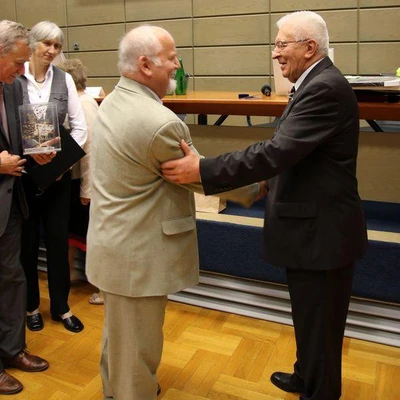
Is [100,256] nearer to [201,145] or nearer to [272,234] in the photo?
[272,234]

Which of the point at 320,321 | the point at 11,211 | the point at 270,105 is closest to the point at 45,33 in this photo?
the point at 11,211

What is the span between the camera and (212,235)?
2824mm

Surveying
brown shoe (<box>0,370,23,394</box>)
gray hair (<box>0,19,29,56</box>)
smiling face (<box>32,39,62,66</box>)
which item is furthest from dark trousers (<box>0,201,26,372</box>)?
smiling face (<box>32,39,62,66</box>)

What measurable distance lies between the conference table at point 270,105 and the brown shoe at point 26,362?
4.86ft

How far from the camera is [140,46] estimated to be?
1.53 metres

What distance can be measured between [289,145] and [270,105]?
953 millimetres

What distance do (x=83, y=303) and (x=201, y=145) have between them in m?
1.22

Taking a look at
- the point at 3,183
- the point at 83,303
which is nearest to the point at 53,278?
the point at 83,303

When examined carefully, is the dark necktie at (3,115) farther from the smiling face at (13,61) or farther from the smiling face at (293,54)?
the smiling face at (293,54)

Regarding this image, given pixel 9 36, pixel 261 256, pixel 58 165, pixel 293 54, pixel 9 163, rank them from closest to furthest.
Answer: pixel 293 54, pixel 9 36, pixel 9 163, pixel 58 165, pixel 261 256

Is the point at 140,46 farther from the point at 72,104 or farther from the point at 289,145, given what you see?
the point at 72,104

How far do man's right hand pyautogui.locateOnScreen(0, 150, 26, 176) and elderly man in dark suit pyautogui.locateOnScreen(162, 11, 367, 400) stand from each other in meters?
0.84

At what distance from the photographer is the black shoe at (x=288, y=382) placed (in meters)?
2.14

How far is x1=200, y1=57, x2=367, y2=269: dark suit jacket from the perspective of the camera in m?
1.65
